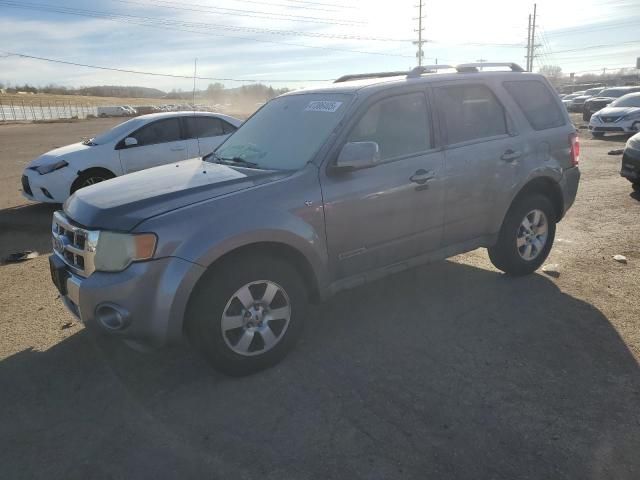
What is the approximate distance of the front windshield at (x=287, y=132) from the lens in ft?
12.6

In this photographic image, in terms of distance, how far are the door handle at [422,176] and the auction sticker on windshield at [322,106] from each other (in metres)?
0.80

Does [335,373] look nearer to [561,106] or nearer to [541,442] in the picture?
[541,442]

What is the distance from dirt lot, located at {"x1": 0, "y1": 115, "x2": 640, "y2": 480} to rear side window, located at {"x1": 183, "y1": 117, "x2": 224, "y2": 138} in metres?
5.09

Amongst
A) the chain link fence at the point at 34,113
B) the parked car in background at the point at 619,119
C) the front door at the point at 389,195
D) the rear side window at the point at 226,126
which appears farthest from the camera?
the chain link fence at the point at 34,113

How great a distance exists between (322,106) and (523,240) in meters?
2.41

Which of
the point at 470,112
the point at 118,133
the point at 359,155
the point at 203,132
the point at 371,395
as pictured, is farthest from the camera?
the point at 203,132

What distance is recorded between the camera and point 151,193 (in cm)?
345

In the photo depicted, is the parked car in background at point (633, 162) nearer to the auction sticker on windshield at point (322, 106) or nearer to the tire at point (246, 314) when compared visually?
the auction sticker on windshield at point (322, 106)

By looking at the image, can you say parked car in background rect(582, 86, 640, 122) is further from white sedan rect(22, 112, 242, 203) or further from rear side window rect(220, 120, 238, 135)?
white sedan rect(22, 112, 242, 203)

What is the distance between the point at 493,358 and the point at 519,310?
0.94 meters

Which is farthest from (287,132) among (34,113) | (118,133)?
(34,113)

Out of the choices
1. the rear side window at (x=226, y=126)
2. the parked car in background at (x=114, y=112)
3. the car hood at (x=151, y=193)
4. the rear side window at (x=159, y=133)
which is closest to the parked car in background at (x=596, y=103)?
the rear side window at (x=226, y=126)

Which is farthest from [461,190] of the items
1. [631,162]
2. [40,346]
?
[631,162]

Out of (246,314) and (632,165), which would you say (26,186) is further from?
(632,165)
